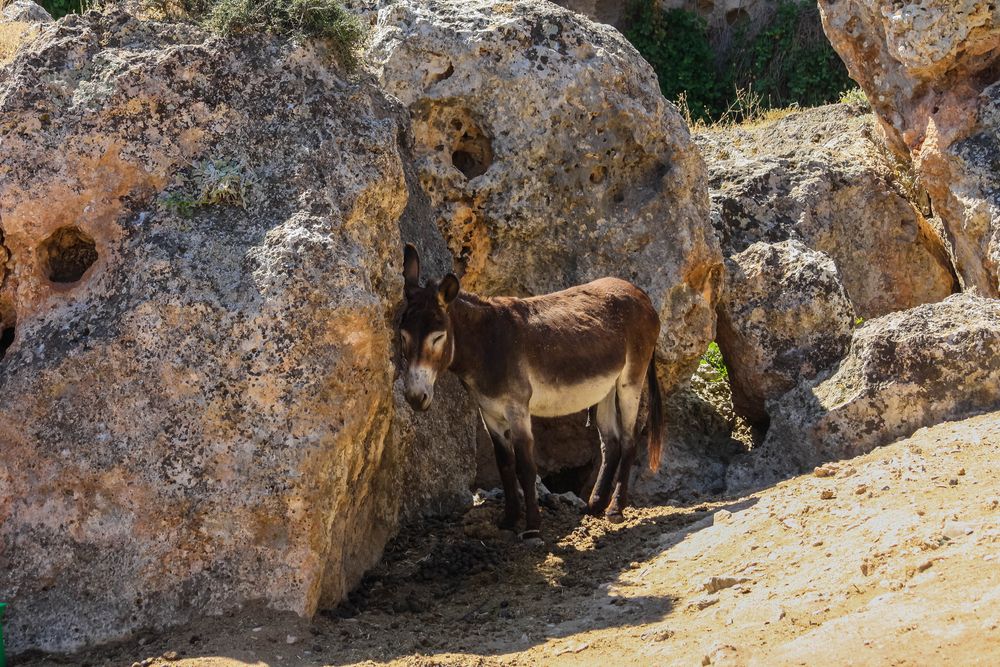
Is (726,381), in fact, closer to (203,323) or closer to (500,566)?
(500,566)

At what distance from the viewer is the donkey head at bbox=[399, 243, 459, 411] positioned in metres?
6.64

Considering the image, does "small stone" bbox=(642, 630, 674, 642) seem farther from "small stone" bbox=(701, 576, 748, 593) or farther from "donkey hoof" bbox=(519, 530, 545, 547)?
"donkey hoof" bbox=(519, 530, 545, 547)

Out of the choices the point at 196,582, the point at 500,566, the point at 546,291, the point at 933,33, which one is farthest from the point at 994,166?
the point at 196,582

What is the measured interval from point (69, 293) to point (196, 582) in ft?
5.27

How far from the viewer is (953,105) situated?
930 centimetres

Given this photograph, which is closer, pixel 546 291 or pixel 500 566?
pixel 500 566

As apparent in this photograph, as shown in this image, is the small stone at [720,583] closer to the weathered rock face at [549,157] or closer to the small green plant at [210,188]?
the small green plant at [210,188]

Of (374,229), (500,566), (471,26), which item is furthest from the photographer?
(471,26)

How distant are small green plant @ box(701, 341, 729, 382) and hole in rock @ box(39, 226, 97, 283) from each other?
18.5ft

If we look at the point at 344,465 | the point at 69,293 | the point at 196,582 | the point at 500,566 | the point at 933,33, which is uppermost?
the point at 933,33

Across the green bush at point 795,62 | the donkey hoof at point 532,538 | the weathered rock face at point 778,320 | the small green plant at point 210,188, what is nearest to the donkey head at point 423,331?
the donkey hoof at point 532,538

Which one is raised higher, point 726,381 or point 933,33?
point 933,33

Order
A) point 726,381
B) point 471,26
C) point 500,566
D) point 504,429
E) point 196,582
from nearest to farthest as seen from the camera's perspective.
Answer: point 196,582 → point 500,566 → point 504,429 → point 471,26 → point 726,381

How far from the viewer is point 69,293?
579 cm
